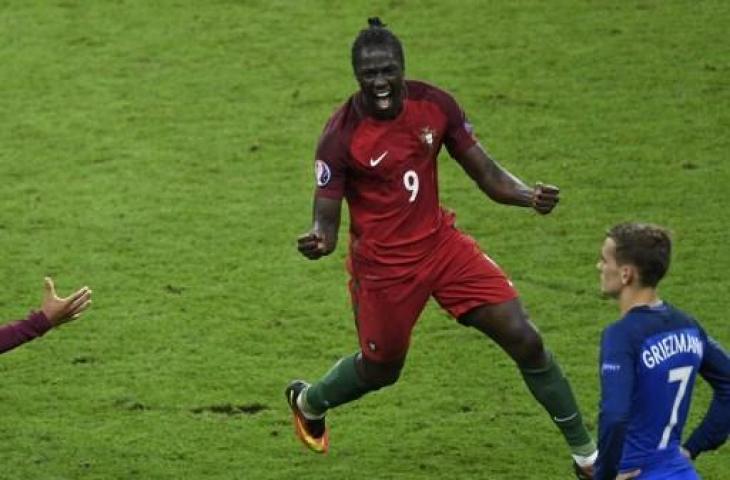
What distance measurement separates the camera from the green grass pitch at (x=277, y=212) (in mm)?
9516

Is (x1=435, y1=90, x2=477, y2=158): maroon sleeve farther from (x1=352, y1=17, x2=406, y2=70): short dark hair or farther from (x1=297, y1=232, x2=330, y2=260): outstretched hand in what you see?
(x1=297, y1=232, x2=330, y2=260): outstretched hand

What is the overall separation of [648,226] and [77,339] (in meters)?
5.01

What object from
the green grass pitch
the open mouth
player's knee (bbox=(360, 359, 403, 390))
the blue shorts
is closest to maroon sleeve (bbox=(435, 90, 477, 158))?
the open mouth

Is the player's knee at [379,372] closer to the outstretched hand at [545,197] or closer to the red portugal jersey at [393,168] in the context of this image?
the red portugal jersey at [393,168]

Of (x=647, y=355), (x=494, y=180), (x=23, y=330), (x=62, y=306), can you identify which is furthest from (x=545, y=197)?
(x=23, y=330)

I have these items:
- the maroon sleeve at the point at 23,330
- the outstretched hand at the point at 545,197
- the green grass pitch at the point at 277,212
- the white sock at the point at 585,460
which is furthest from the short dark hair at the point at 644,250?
the green grass pitch at the point at 277,212

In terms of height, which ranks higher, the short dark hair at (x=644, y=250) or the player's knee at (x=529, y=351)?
the short dark hair at (x=644, y=250)

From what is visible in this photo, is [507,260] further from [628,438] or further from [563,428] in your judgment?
[628,438]

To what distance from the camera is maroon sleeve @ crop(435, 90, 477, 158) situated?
27.8 feet

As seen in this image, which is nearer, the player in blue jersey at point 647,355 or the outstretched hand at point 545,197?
the player in blue jersey at point 647,355

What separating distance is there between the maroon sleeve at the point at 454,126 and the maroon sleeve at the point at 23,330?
216cm

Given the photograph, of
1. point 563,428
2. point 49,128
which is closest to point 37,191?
point 49,128

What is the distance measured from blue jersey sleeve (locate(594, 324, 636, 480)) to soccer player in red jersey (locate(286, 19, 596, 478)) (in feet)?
5.90

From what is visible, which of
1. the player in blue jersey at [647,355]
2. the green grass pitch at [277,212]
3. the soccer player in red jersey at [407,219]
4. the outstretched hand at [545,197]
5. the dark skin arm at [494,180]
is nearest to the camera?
the player in blue jersey at [647,355]
